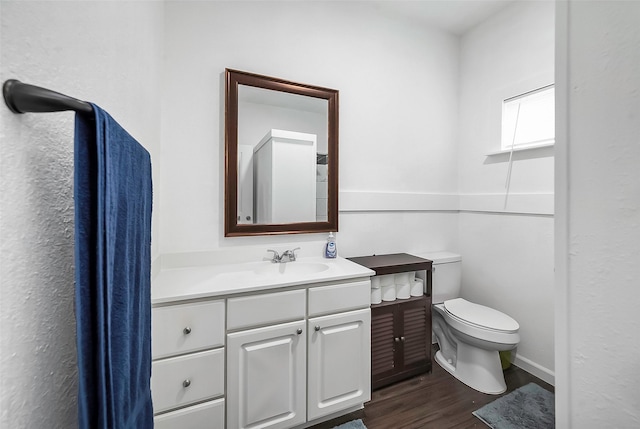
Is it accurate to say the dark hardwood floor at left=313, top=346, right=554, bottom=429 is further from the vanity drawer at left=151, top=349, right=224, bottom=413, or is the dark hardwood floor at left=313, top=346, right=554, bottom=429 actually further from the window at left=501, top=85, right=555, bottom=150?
the window at left=501, top=85, right=555, bottom=150

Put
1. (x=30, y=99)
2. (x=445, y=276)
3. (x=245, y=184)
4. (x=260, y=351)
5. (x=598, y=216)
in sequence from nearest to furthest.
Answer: (x=30, y=99) → (x=598, y=216) → (x=260, y=351) → (x=245, y=184) → (x=445, y=276)

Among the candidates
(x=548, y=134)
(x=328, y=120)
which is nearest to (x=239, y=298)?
(x=328, y=120)

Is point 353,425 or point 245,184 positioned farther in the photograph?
point 245,184

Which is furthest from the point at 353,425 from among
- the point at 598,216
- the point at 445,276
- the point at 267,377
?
the point at 598,216

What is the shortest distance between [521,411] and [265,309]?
63.0 inches

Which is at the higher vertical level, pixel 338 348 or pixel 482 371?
pixel 338 348

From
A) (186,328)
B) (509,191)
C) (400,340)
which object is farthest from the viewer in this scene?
(509,191)

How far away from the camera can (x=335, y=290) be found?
1.39 meters

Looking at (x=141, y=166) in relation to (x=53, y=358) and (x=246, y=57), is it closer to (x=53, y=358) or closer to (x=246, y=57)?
(x=53, y=358)

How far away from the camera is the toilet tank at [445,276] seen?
206cm

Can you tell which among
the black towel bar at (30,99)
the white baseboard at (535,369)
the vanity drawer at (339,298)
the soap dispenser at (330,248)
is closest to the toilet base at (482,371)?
the white baseboard at (535,369)

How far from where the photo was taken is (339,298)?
1398 mm

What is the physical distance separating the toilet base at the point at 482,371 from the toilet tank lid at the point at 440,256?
0.60 m

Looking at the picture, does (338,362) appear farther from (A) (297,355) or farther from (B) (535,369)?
(B) (535,369)
